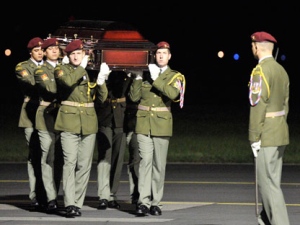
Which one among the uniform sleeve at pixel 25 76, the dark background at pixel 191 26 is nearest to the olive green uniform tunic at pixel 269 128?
the uniform sleeve at pixel 25 76

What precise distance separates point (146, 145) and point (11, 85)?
3938 centimetres

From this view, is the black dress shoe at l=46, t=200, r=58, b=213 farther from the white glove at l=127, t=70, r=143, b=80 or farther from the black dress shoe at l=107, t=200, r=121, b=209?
the white glove at l=127, t=70, r=143, b=80

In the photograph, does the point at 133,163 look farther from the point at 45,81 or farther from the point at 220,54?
the point at 220,54

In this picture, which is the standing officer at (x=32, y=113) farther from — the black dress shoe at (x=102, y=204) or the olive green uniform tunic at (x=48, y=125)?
the black dress shoe at (x=102, y=204)

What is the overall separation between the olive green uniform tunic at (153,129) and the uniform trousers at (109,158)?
30.6 inches

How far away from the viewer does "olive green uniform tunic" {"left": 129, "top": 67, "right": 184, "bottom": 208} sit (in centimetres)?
1569

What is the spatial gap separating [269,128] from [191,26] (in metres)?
51.1

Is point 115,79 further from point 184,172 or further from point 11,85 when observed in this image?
point 11,85

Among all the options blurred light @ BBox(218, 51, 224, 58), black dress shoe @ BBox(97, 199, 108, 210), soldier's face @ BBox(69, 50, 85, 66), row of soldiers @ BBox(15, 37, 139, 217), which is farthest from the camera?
blurred light @ BBox(218, 51, 224, 58)

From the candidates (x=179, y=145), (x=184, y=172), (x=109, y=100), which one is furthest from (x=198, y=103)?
(x=109, y=100)

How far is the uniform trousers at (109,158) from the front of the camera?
54.1ft

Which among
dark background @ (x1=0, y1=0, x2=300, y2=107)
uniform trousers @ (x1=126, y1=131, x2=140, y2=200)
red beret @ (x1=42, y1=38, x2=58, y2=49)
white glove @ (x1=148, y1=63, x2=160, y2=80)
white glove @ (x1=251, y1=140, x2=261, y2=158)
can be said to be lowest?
dark background @ (x1=0, y1=0, x2=300, y2=107)

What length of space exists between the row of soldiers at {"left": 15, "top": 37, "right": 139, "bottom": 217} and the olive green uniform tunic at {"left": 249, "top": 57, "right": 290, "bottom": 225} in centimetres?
296

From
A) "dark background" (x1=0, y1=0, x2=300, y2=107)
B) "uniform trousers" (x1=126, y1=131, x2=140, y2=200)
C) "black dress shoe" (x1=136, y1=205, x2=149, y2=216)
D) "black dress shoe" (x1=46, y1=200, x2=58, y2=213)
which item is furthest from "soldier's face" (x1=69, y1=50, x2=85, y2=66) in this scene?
"dark background" (x1=0, y1=0, x2=300, y2=107)
